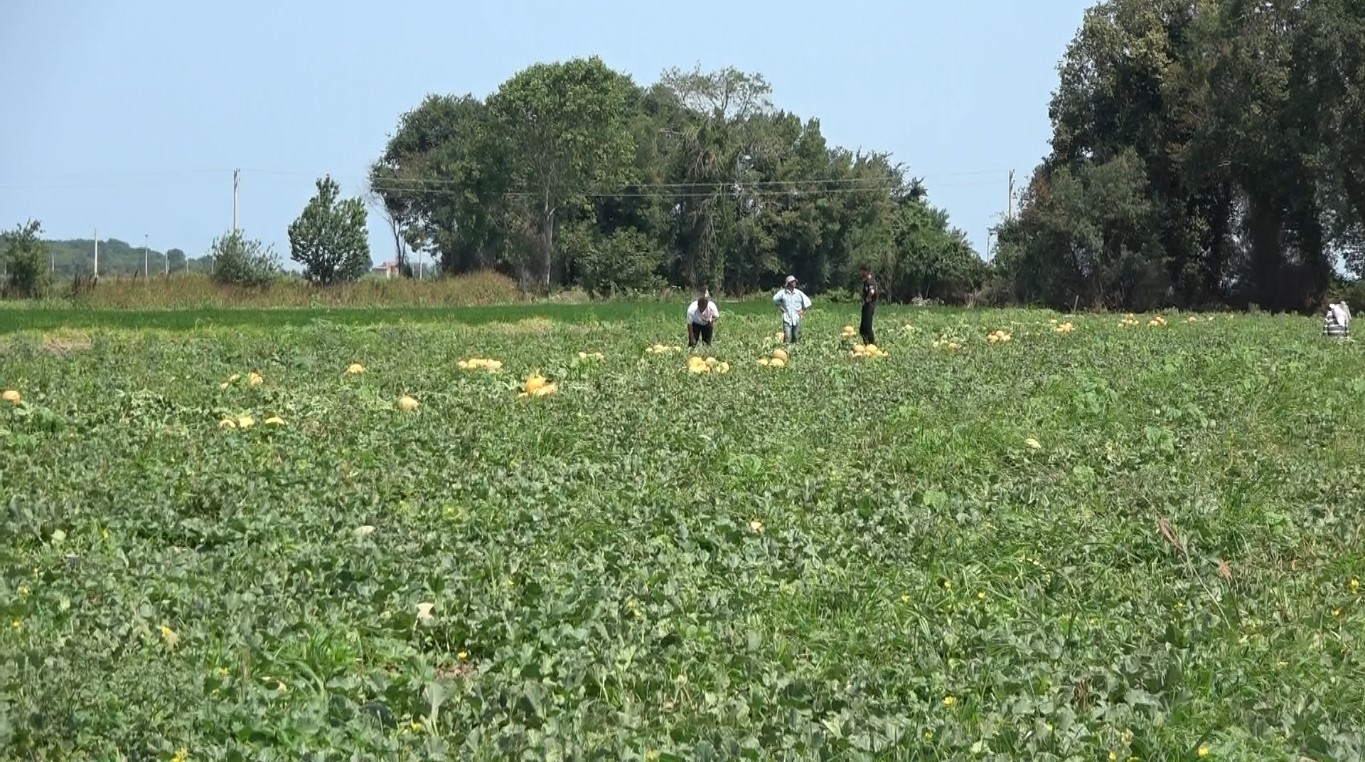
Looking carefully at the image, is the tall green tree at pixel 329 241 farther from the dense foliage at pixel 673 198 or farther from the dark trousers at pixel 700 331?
the dark trousers at pixel 700 331

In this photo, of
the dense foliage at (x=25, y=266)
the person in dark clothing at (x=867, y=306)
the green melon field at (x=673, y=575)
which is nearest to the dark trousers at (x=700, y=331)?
the person in dark clothing at (x=867, y=306)

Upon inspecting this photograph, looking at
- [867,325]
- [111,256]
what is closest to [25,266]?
[867,325]

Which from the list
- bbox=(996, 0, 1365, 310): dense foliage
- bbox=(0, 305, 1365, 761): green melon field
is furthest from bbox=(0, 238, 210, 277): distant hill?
bbox=(0, 305, 1365, 761): green melon field

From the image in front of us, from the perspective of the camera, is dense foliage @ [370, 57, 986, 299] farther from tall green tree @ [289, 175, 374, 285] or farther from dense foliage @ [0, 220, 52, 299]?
dense foliage @ [0, 220, 52, 299]

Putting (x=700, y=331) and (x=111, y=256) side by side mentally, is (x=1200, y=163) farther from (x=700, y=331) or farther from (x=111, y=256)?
(x=111, y=256)

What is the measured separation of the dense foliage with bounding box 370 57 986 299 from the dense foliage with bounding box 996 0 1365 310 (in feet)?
30.7

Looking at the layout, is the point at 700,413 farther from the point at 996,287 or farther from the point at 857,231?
the point at 857,231

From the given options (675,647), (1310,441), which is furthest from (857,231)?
(675,647)

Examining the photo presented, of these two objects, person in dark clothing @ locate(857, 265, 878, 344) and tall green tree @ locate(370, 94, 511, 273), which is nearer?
person in dark clothing @ locate(857, 265, 878, 344)

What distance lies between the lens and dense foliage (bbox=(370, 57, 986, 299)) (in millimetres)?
57156

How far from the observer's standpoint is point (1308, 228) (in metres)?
45.3

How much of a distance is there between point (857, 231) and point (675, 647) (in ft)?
202

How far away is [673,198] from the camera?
6338cm

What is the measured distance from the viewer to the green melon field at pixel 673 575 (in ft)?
15.3
